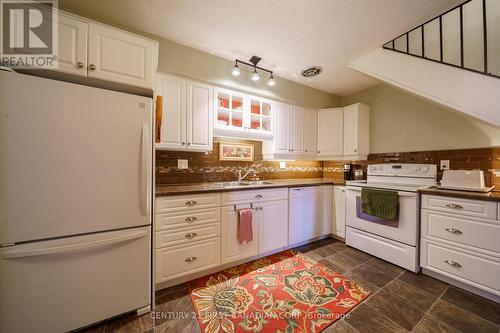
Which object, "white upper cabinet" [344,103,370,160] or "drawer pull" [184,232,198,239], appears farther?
"white upper cabinet" [344,103,370,160]

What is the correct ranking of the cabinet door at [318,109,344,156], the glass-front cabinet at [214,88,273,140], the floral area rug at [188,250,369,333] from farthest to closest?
the cabinet door at [318,109,344,156] < the glass-front cabinet at [214,88,273,140] < the floral area rug at [188,250,369,333]

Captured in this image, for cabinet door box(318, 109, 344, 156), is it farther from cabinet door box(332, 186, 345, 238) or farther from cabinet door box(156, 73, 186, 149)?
cabinet door box(156, 73, 186, 149)

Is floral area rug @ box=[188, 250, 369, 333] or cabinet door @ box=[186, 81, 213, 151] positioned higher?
cabinet door @ box=[186, 81, 213, 151]

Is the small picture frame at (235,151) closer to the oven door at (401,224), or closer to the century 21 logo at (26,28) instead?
the oven door at (401,224)

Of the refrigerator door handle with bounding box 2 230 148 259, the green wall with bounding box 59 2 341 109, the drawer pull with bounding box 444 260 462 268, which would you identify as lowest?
the drawer pull with bounding box 444 260 462 268

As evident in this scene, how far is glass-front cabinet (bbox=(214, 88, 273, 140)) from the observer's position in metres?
2.38

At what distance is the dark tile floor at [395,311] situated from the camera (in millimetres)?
1347

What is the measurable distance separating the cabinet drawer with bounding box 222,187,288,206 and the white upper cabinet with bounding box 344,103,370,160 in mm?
1412

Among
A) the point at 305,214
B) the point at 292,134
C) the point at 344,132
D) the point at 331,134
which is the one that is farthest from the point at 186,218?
the point at 344,132

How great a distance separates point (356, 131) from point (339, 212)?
1.33 meters

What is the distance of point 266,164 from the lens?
3045 millimetres

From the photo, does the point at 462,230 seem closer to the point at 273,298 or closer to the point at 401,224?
the point at 401,224

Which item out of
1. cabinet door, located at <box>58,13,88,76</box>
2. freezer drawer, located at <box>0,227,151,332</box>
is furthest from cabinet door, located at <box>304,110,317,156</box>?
cabinet door, located at <box>58,13,88,76</box>

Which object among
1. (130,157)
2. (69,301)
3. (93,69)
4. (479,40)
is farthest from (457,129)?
(69,301)
